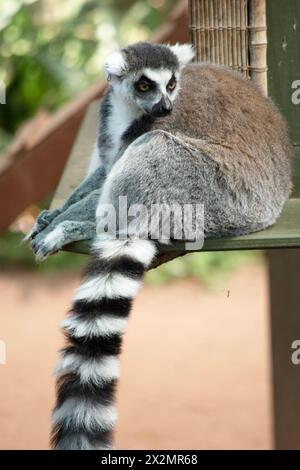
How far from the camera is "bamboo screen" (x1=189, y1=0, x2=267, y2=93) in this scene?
12.9ft

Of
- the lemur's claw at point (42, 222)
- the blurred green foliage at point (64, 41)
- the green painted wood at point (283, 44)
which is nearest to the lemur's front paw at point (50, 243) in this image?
the lemur's claw at point (42, 222)

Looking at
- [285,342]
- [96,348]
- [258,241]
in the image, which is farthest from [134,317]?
[96,348]

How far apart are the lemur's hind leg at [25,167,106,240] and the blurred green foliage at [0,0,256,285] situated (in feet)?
15.6

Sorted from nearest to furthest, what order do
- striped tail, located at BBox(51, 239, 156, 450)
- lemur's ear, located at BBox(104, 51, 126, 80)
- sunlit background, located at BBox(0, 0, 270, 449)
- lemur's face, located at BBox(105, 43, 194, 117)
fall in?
striped tail, located at BBox(51, 239, 156, 450) → lemur's face, located at BBox(105, 43, 194, 117) → lemur's ear, located at BBox(104, 51, 126, 80) → sunlit background, located at BBox(0, 0, 270, 449)

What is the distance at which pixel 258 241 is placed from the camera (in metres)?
3.23

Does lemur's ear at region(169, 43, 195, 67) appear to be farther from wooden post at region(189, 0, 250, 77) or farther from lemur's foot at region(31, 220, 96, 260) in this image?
lemur's foot at region(31, 220, 96, 260)

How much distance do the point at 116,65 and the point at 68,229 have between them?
721 mm

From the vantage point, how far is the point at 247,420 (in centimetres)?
675

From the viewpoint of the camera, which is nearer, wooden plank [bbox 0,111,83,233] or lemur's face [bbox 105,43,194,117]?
lemur's face [bbox 105,43,194,117]

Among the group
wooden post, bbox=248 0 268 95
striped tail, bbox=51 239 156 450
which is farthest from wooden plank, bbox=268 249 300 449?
striped tail, bbox=51 239 156 450

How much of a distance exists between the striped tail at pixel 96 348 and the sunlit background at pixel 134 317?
310 centimetres

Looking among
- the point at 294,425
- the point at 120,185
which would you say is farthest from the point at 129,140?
the point at 294,425

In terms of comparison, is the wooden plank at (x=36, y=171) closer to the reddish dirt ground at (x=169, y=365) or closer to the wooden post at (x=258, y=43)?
the wooden post at (x=258, y=43)

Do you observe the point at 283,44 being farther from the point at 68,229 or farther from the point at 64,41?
the point at 64,41
